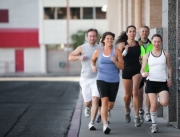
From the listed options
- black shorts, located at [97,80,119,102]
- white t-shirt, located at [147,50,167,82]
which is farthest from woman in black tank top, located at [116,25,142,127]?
white t-shirt, located at [147,50,167,82]

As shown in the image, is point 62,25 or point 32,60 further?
point 32,60

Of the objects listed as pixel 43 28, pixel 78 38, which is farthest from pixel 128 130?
pixel 43 28

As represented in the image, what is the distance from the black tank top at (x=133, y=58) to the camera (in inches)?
405

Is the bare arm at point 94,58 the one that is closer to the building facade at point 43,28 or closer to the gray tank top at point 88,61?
the gray tank top at point 88,61

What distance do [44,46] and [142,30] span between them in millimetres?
40697

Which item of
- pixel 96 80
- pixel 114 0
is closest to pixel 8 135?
pixel 96 80

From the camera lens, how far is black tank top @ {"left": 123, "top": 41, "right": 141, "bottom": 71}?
10.3 m

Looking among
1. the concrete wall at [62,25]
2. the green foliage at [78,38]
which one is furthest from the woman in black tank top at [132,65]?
the concrete wall at [62,25]

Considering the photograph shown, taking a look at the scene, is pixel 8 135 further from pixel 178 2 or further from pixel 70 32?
pixel 70 32

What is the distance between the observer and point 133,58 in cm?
1032

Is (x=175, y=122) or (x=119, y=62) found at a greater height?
(x=119, y=62)

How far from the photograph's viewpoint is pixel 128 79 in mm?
10453

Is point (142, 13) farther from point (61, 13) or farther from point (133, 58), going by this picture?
point (61, 13)

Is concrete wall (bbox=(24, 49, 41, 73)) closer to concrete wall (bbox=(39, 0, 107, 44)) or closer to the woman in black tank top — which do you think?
concrete wall (bbox=(39, 0, 107, 44))
